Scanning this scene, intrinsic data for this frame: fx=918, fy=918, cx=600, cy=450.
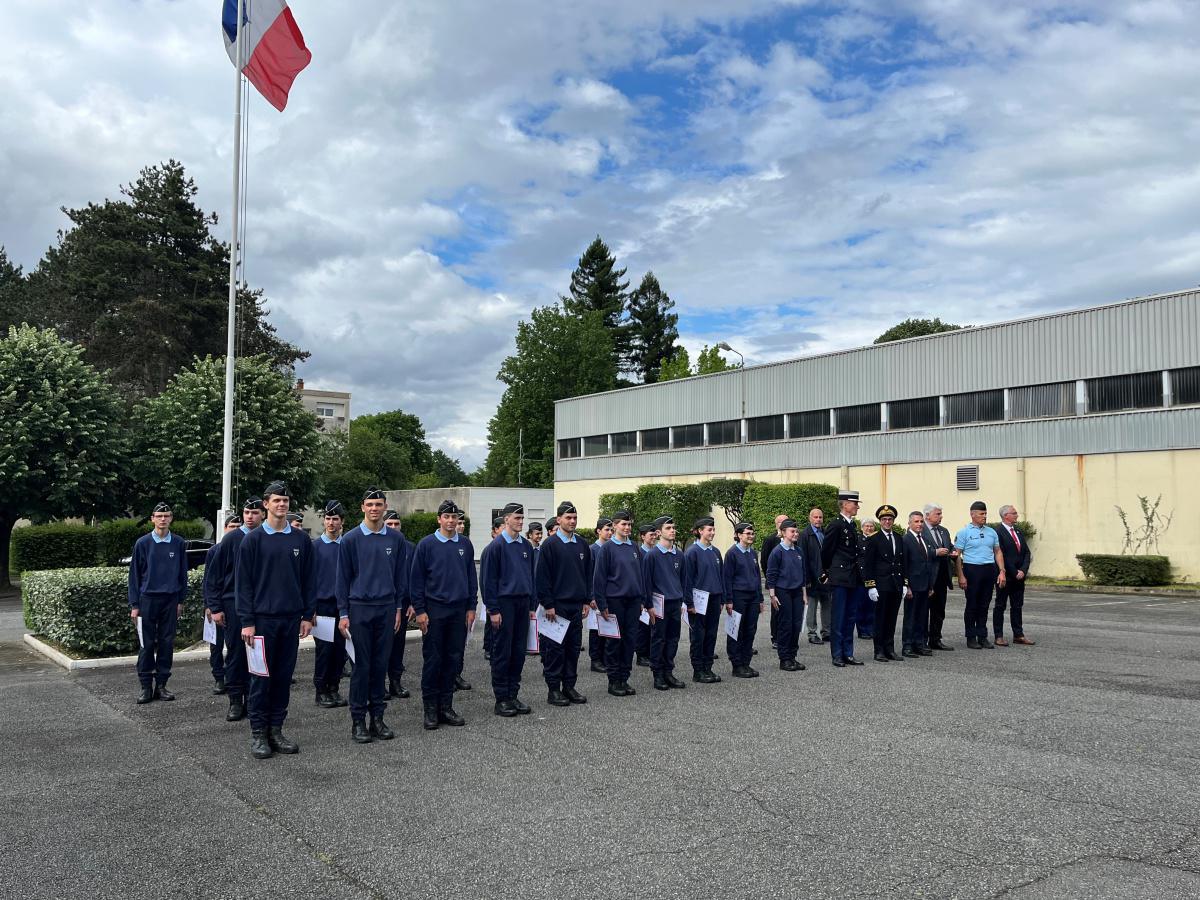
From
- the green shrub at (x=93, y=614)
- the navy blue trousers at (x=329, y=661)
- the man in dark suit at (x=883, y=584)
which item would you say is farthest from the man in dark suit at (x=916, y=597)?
the green shrub at (x=93, y=614)

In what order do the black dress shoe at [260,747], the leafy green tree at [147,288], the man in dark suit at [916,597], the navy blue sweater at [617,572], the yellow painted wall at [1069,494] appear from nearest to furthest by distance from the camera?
the black dress shoe at [260,747]
the navy blue sweater at [617,572]
the man in dark suit at [916,597]
the yellow painted wall at [1069,494]
the leafy green tree at [147,288]

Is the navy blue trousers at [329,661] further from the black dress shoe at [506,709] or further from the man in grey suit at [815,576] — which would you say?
the man in grey suit at [815,576]

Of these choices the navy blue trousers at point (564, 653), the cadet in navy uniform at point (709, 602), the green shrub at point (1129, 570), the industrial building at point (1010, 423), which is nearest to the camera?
the navy blue trousers at point (564, 653)

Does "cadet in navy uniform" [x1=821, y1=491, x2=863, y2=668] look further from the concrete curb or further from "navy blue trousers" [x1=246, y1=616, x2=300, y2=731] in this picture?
"navy blue trousers" [x1=246, y1=616, x2=300, y2=731]

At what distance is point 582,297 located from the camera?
84.5 m

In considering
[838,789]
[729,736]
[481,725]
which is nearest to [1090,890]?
[838,789]

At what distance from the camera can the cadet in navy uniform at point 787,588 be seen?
36.9ft

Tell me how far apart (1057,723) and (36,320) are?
60.5 m

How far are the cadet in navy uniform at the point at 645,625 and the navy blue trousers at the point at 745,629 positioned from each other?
110 cm

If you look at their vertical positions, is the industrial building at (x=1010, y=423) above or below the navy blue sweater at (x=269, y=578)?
above

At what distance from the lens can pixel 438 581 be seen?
27.9 feet

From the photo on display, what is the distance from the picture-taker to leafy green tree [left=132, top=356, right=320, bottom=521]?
29.8 meters

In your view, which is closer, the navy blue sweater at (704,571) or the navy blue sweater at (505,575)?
the navy blue sweater at (505,575)

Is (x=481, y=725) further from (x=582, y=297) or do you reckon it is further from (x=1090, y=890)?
(x=582, y=297)
